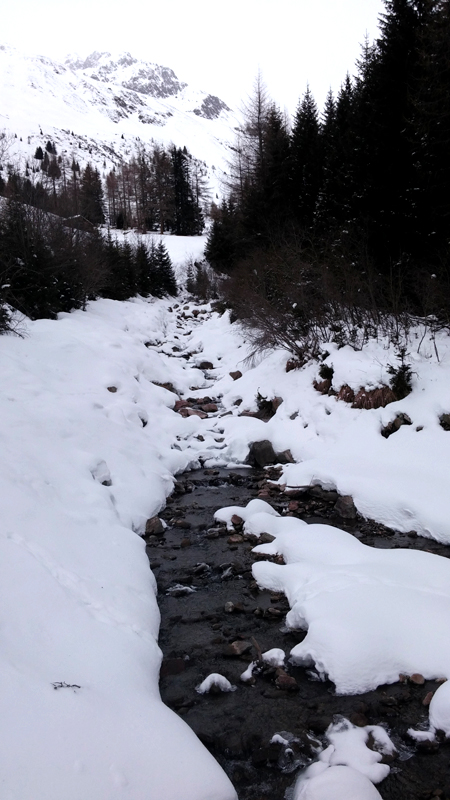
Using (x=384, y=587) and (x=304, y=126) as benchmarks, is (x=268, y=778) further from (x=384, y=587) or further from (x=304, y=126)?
(x=304, y=126)

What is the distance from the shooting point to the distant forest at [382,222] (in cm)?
1012

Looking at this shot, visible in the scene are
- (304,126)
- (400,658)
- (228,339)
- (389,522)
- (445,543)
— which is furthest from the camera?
(304,126)

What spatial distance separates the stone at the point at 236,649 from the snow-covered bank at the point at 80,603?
68 cm

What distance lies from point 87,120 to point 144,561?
5246 inches

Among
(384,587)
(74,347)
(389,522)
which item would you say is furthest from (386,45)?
(384,587)

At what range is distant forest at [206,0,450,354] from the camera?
10.1 m

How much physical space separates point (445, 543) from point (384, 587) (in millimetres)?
1907

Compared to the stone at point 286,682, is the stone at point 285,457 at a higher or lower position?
higher

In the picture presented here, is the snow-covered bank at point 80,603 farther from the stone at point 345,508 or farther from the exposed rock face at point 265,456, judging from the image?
the stone at point 345,508

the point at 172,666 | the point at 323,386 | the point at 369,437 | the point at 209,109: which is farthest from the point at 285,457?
the point at 209,109

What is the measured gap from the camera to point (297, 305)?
39.0 ft

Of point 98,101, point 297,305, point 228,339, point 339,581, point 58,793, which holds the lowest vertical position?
point 339,581

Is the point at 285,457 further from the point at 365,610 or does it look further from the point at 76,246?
the point at 76,246

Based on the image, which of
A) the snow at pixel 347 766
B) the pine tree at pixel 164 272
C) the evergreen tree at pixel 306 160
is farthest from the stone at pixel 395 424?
the pine tree at pixel 164 272
